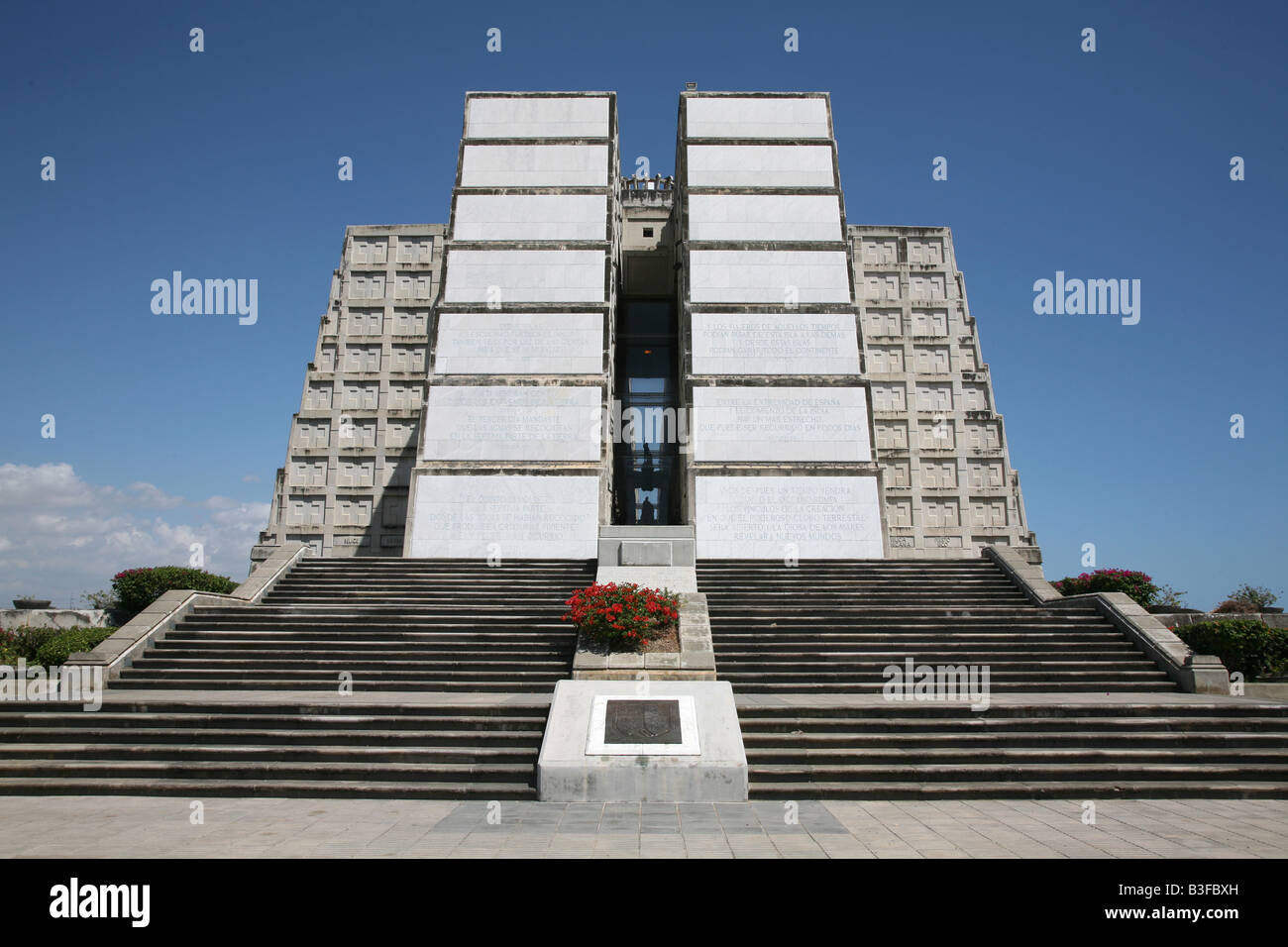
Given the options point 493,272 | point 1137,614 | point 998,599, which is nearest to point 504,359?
point 493,272

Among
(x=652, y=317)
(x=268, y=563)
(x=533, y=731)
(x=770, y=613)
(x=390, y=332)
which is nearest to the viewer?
Answer: (x=533, y=731)

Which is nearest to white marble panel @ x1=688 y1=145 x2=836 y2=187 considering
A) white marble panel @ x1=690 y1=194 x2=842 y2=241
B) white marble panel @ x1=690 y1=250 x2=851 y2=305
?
white marble panel @ x1=690 y1=194 x2=842 y2=241

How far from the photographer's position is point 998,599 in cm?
1920

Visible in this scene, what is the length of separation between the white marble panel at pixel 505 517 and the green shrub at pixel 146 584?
6.79 m

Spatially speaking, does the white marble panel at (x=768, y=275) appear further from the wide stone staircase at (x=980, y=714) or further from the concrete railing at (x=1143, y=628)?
the wide stone staircase at (x=980, y=714)

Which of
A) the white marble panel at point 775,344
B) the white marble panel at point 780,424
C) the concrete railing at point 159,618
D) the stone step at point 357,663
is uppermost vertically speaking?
the white marble panel at point 775,344

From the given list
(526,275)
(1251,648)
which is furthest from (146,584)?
(1251,648)

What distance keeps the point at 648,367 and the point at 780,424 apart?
1235 centimetres

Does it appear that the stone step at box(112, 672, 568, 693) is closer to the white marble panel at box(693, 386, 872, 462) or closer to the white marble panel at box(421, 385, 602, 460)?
the white marble panel at box(421, 385, 602, 460)

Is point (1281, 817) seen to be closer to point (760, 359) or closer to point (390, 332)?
point (760, 359)

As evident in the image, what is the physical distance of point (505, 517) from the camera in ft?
86.9

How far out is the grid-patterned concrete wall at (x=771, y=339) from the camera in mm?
26578

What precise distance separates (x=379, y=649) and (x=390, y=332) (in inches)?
942
